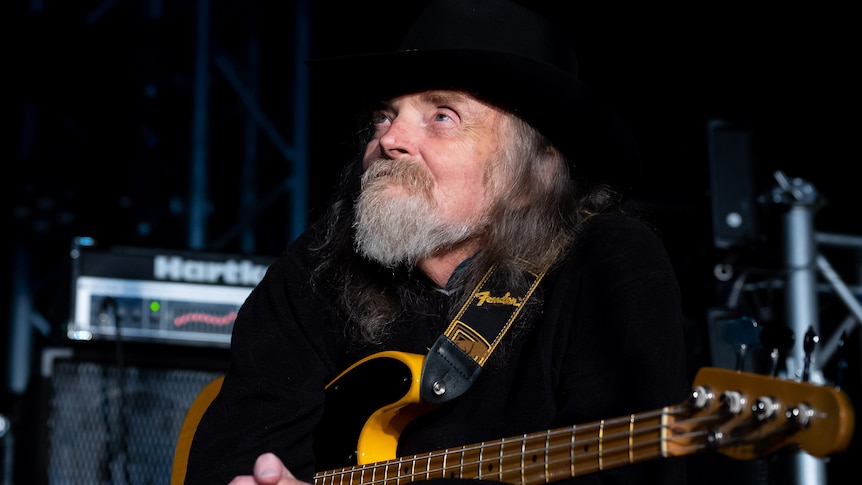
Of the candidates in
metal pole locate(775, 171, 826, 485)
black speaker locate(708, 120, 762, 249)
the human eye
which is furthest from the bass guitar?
black speaker locate(708, 120, 762, 249)

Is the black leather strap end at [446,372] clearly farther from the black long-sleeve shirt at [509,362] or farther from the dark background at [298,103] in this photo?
the dark background at [298,103]

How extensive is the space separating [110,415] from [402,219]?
4.58 ft

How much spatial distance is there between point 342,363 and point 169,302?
103cm

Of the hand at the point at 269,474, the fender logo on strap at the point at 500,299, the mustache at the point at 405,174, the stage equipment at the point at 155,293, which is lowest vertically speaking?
the hand at the point at 269,474

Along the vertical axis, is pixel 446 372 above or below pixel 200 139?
below

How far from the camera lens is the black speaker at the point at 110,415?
3080mm

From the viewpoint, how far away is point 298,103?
538cm

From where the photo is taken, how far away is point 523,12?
7.96ft

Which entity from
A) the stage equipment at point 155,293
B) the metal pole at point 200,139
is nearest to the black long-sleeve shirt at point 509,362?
the stage equipment at point 155,293

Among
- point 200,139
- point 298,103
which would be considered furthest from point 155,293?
point 298,103

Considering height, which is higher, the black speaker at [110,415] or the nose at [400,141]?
the nose at [400,141]

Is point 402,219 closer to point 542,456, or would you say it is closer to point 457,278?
A: point 457,278

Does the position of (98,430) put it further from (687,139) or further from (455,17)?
(687,139)

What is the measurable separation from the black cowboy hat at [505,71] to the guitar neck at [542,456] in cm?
84
